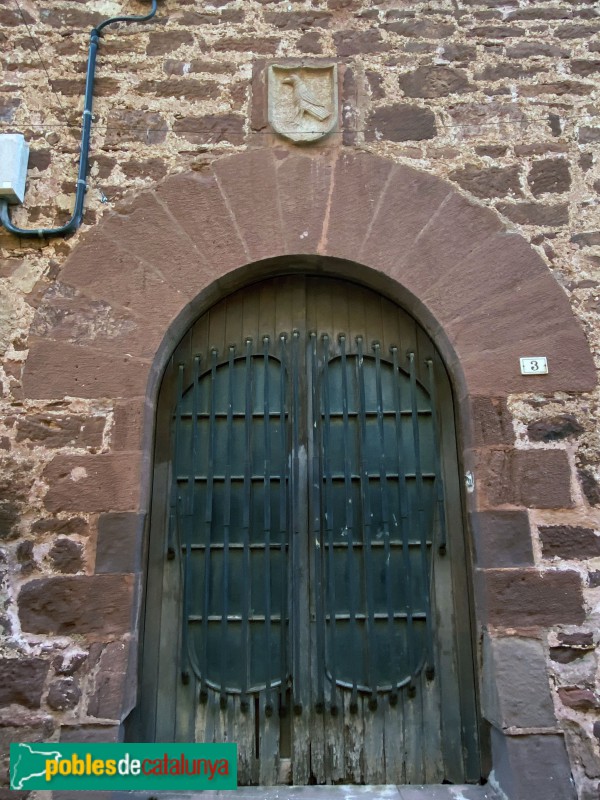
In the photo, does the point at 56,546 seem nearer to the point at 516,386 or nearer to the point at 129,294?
the point at 129,294

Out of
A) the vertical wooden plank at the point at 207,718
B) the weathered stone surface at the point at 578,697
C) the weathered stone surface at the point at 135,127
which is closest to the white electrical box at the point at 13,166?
the weathered stone surface at the point at 135,127

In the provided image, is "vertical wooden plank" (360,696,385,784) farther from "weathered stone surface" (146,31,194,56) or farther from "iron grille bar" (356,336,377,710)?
"weathered stone surface" (146,31,194,56)

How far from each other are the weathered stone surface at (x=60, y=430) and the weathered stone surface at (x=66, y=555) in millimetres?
404

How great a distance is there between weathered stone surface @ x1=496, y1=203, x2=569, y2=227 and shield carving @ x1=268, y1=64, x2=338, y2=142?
92 cm

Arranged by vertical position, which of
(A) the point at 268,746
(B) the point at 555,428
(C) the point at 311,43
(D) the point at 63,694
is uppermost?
(C) the point at 311,43

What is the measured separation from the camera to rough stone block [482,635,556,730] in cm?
246

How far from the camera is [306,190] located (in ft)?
10.1

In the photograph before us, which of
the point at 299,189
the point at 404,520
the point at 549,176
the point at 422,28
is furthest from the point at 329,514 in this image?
the point at 422,28

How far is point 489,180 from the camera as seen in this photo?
10.2 ft

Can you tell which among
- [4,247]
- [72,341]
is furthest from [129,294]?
[4,247]

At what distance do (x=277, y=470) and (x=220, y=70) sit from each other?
1984 mm

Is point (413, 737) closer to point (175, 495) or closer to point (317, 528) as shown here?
point (317, 528)

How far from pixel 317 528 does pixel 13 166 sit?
84.5 inches

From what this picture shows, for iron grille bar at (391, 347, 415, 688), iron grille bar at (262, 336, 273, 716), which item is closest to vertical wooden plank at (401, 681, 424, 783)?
iron grille bar at (391, 347, 415, 688)
